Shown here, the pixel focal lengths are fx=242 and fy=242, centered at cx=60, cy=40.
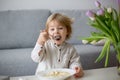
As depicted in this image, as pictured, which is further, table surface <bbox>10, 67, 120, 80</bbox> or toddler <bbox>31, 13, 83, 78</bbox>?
toddler <bbox>31, 13, 83, 78</bbox>

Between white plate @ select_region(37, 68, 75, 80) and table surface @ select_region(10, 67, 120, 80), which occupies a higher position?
white plate @ select_region(37, 68, 75, 80)

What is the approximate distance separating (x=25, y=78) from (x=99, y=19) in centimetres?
49

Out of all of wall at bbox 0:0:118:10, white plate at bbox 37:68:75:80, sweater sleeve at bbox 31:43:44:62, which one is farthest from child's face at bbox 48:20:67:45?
wall at bbox 0:0:118:10

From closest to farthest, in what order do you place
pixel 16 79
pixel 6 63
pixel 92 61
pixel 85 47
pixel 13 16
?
pixel 16 79 → pixel 6 63 → pixel 92 61 → pixel 85 47 → pixel 13 16

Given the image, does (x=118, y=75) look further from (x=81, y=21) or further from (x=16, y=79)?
(x=81, y=21)

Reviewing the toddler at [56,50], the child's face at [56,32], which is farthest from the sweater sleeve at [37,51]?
the child's face at [56,32]

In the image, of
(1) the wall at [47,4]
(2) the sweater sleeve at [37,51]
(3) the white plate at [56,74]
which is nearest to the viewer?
(3) the white plate at [56,74]

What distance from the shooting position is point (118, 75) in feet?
4.21

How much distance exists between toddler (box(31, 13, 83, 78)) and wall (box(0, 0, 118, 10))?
1.28 m

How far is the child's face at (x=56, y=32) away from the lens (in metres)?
1.40

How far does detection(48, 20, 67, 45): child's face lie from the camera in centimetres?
140

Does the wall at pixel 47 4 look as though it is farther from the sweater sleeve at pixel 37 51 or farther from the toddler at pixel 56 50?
the sweater sleeve at pixel 37 51

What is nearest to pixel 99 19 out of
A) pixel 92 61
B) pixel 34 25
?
pixel 92 61

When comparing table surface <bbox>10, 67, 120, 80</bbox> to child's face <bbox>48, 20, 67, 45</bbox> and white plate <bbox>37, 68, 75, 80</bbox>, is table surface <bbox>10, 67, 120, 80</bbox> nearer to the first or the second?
white plate <bbox>37, 68, 75, 80</bbox>
